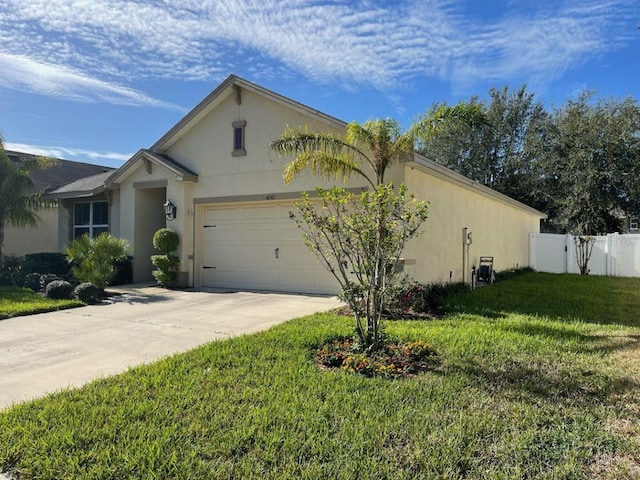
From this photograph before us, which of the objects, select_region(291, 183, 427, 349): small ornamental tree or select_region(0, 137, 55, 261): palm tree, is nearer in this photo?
select_region(291, 183, 427, 349): small ornamental tree

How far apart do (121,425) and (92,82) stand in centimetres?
1448

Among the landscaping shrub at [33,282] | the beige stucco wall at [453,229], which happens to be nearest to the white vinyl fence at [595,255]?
the beige stucco wall at [453,229]

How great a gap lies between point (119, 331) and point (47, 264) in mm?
8229

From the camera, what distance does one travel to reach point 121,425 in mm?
3656

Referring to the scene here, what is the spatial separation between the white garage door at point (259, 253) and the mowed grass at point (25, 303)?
13.6ft

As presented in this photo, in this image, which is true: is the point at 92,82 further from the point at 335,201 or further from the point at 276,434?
the point at 276,434

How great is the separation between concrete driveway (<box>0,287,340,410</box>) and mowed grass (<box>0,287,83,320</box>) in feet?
1.09

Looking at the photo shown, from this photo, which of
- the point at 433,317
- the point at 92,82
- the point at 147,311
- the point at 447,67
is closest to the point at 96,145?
the point at 92,82

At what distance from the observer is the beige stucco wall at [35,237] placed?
61.1 feet

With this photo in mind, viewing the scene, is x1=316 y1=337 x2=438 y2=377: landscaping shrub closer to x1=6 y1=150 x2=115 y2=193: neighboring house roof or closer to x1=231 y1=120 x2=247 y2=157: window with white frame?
x1=231 y1=120 x2=247 y2=157: window with white frame

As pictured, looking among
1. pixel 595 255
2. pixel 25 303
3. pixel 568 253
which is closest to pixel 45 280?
pixel 25 303

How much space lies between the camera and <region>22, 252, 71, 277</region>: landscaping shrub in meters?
13.8

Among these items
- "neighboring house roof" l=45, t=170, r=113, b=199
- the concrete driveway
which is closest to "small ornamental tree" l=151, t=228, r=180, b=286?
the concrete driveway

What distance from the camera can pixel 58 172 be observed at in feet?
71.8
